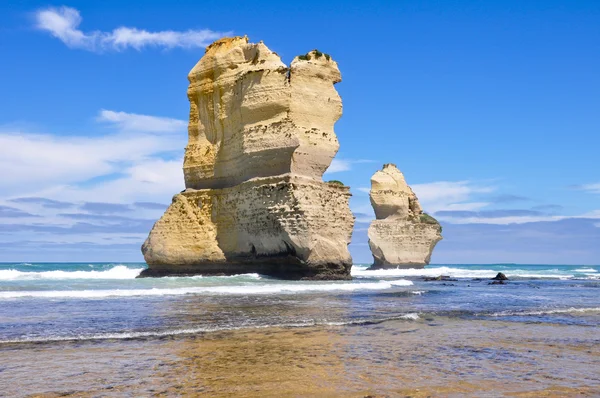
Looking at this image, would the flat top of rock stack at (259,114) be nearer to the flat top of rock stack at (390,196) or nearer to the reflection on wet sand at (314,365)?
the reflection on wet sand at (314,365)

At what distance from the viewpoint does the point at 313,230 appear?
2930cm

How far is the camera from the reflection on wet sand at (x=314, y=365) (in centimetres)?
616

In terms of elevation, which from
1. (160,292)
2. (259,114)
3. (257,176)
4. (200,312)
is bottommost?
(200,312)

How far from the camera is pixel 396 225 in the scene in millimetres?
58844

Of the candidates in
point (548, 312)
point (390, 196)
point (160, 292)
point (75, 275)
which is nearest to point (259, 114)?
point (160, 292)

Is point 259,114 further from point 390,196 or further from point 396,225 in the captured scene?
point 396,225

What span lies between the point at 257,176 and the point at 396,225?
30157mm

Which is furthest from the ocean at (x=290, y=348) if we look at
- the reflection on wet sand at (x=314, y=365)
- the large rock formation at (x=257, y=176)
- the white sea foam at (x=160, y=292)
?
the large rock formation at (x=257, y=176)

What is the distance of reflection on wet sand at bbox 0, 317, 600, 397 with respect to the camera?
6.16 metres

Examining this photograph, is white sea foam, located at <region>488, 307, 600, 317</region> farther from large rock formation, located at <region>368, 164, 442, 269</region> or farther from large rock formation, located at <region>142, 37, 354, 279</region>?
large rock formation, located at <region>368, 164, 442, 269</region>

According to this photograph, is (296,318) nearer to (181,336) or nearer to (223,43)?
(181,336)

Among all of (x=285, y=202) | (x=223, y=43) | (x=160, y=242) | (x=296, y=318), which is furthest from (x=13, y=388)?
(x=223, y=43)

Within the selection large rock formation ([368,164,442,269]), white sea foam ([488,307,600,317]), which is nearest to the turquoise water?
white sea foam ([488,307,600,317])

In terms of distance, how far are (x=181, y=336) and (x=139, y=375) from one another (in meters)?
3.03
